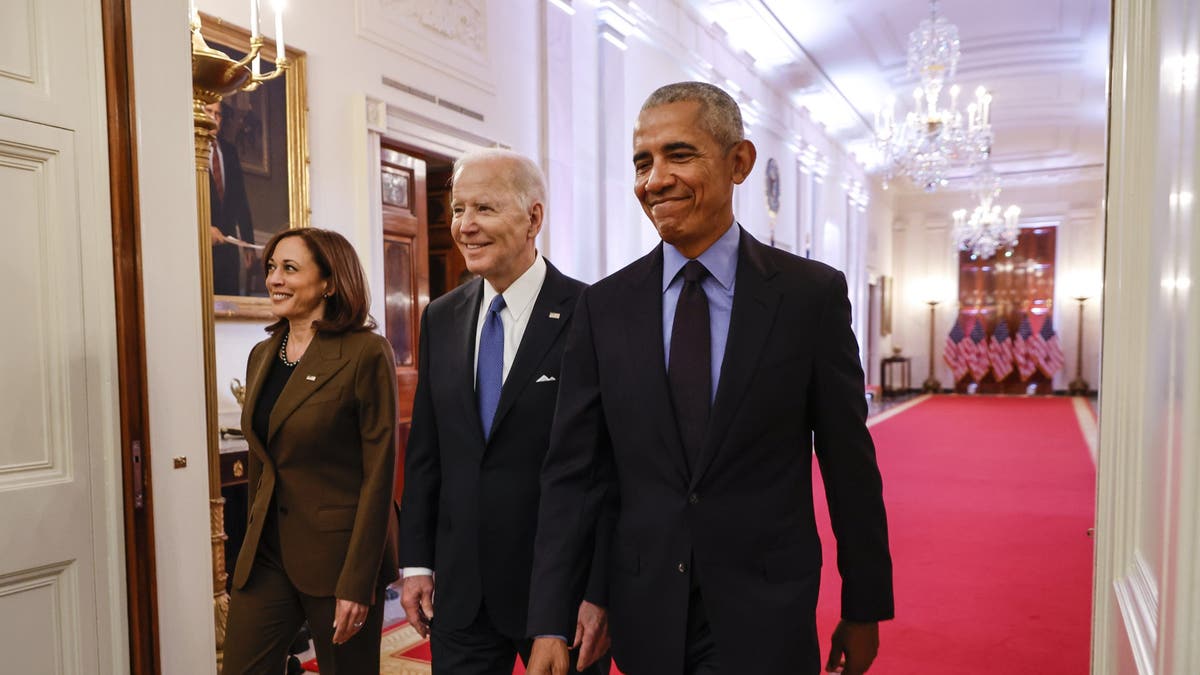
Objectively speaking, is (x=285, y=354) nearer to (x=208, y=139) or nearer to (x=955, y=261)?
(x=208, y=139)

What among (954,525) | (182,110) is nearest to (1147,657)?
(182,110)

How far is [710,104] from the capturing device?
4.97ft

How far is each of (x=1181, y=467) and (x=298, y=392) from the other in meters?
2.03

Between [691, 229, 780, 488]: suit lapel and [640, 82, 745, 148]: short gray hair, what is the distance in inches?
9.3

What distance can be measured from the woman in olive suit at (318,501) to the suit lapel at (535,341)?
1.59 ft

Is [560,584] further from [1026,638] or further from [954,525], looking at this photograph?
[954,525]

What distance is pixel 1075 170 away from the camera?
59.3 ft

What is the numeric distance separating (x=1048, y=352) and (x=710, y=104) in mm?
19626

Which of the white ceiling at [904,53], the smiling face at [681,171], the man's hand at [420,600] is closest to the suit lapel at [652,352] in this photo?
the smiling face at [681,171]

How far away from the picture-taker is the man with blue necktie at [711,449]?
1.44m

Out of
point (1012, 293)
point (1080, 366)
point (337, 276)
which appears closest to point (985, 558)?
point (337, 276)

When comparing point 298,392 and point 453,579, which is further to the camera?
A: point 298,392

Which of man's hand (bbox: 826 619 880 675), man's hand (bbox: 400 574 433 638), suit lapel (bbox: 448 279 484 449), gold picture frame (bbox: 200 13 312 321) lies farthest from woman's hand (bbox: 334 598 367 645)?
gold picture frame (bbox: 200 13 312 321)

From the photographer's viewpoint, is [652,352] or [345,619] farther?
[345,619]
